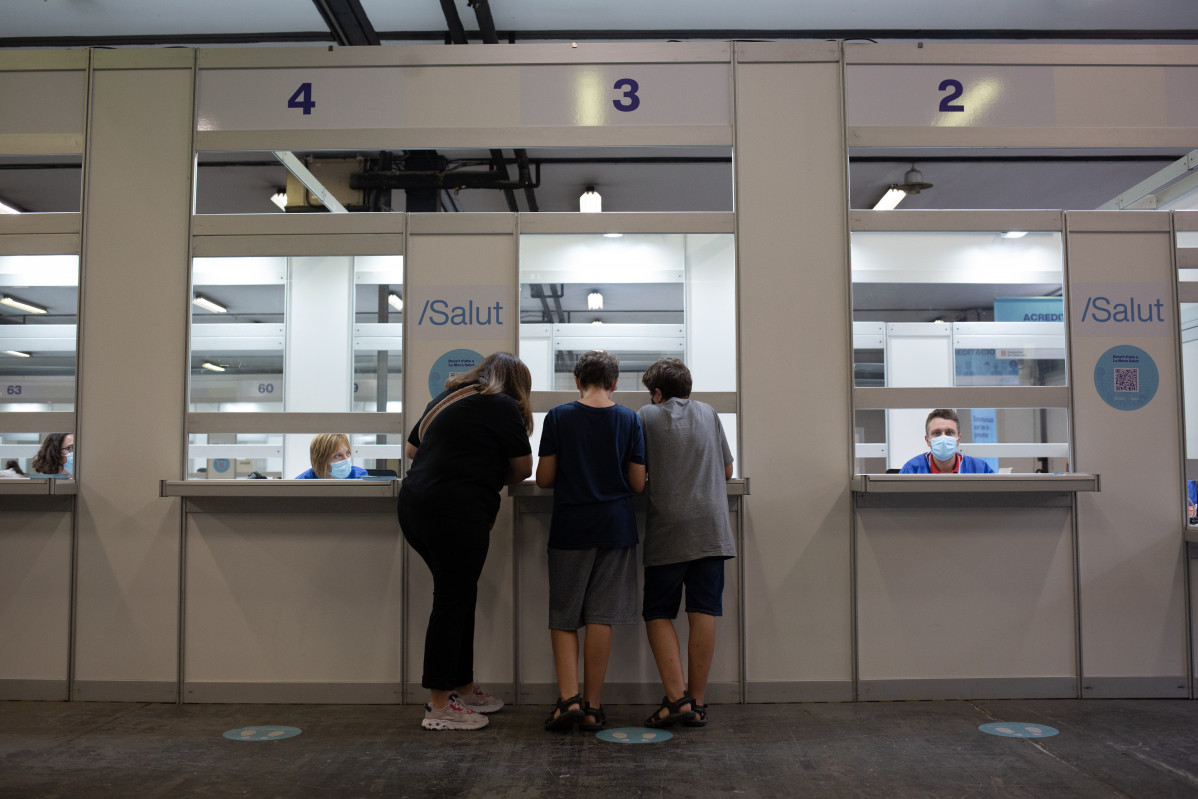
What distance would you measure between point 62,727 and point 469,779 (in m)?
1.82

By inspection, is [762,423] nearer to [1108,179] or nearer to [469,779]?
[469,779]

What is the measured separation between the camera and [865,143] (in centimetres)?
381

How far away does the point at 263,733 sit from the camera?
3145 mm

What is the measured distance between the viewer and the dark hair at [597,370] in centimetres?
329

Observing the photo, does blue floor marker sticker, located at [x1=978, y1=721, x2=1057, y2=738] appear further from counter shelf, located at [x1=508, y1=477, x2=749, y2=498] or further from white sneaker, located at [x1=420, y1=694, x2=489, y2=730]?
white sneaker, located at [x1=420, y1=694, x2=489, y2=730]

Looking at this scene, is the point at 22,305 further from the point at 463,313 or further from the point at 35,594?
the point at 463,313

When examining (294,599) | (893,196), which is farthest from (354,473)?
(893,196)

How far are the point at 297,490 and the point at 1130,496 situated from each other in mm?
3753

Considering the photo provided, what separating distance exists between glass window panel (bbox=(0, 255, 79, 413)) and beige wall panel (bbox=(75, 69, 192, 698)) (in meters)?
0.13

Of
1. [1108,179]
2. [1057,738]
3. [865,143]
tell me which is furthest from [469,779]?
[1108,179]

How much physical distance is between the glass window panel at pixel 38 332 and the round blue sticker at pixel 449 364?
1712mm

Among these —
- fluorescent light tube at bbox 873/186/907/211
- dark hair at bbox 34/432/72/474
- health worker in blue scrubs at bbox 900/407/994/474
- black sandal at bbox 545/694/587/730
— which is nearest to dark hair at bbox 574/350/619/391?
black sandal at bbox 545/694/587/730

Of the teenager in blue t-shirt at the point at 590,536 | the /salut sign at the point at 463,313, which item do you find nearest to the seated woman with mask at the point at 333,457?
the /salut sign at the point at 463,313

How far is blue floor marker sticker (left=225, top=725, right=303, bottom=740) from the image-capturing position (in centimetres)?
309
